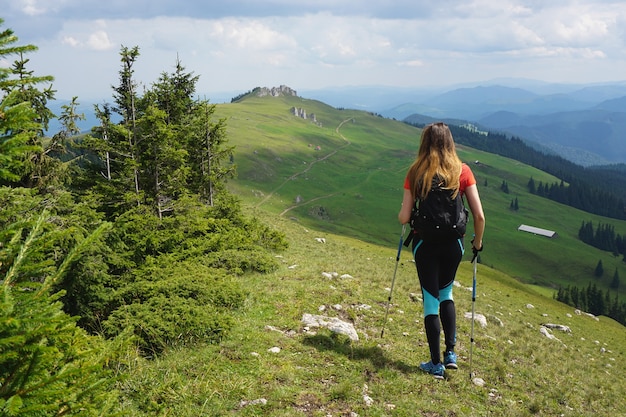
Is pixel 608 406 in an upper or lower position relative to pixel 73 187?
lower

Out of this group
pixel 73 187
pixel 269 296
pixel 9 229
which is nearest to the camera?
pixel 9 229

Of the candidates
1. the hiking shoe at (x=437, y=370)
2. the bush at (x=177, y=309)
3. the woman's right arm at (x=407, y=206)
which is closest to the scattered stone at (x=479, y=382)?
the hiking shoe at (x=437, y=370)

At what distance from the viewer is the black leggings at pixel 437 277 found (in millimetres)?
8273

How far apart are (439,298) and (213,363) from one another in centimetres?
523

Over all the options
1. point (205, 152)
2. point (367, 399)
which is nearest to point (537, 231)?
point (205, 152)

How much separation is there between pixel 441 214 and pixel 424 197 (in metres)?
0.49

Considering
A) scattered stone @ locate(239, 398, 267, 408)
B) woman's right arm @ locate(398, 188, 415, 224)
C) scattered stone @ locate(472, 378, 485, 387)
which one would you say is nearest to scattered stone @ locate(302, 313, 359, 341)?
scattered stone @ locate(472, 378, 485, 387)

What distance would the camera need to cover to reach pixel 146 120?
20672 millimetres

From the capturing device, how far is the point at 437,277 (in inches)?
331

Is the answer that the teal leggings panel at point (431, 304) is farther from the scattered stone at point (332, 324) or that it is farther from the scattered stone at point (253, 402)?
the scattered stone at point (253, 402)

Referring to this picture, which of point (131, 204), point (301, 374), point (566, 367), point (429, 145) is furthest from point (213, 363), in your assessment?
point (131, 204)

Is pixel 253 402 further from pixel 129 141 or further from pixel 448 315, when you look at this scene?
pixel 129 141

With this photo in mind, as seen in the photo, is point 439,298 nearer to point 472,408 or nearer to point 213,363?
point 472,408

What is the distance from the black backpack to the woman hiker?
86 mm
